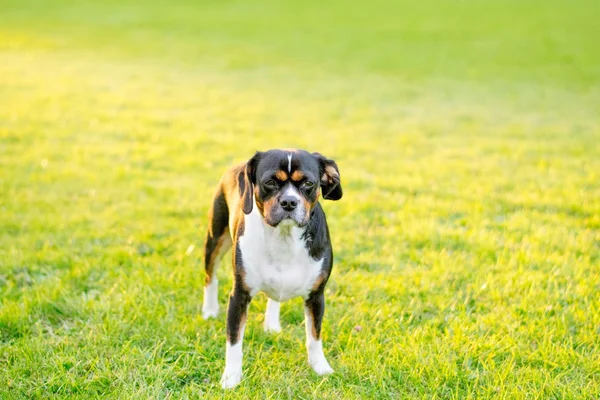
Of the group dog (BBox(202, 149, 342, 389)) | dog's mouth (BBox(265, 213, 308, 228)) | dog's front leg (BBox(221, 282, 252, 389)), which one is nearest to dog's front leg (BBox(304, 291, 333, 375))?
dog (BBox(202, 149, 342, 389))

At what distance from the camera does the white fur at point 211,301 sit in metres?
4.72

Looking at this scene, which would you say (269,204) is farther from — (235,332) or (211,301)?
(211,301)

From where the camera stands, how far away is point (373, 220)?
6750mm

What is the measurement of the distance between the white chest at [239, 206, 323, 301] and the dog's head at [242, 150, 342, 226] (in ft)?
0.47

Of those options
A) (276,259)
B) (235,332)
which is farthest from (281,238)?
(235,332)

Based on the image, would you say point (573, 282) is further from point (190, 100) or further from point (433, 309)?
point (190, 100)

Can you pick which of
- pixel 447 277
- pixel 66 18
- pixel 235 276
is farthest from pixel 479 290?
pixel 66 18

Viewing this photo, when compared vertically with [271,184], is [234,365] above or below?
below

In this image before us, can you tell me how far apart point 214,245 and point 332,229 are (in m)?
2.10

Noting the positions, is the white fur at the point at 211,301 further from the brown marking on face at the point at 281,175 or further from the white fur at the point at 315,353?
the brown marking on face at the point at 281,175

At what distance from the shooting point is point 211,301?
4754mm

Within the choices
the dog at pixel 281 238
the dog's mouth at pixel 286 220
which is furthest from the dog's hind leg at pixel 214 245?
the dog's mouth at pixel 286 220

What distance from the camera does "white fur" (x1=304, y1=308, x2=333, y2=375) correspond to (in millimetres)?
4086

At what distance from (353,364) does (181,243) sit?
8.17 ft
